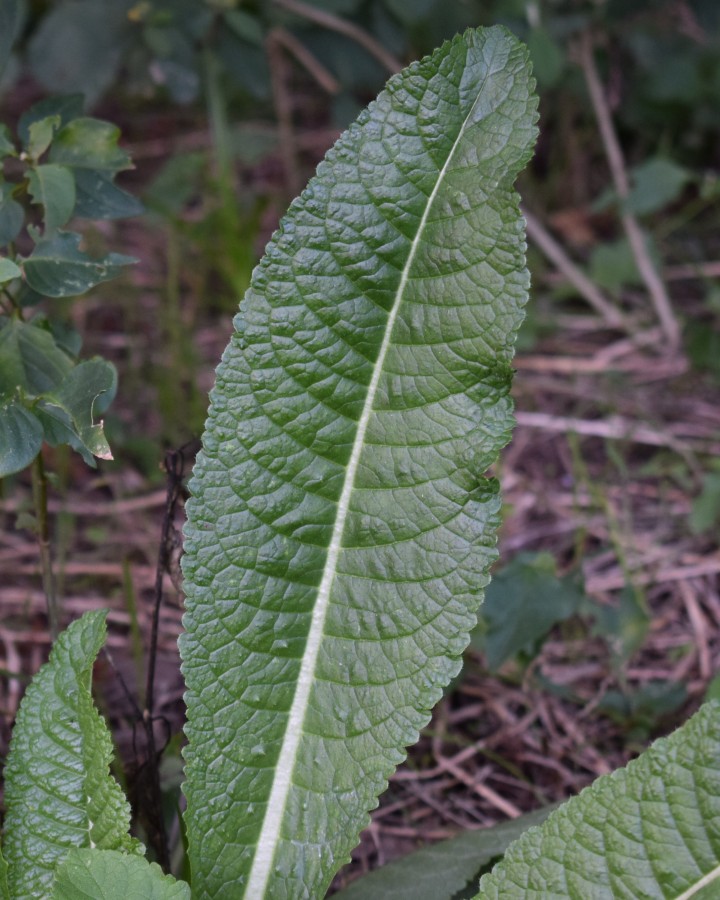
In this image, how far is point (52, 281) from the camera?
4.30 feet

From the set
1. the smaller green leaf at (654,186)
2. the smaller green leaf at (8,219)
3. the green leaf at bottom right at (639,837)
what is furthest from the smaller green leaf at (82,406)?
the smaller green leaf at (654,186)

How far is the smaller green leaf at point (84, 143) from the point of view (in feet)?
4.58

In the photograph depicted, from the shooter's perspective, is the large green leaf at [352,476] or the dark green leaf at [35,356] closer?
the large green leaf at [352,476]

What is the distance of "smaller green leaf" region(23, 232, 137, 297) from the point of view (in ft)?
4.29

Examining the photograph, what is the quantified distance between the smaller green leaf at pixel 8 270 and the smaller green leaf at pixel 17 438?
0.15m

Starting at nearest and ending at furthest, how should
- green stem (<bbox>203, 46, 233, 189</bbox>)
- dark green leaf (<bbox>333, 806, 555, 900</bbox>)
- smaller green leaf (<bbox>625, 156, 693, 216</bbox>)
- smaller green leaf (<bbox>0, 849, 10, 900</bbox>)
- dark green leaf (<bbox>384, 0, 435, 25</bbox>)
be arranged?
smaller green leaf (<bbox>0, 849, 10, 900</bbox>) < dark green leaf (<bbox>333, 806, 555, 900</bbox>) < dark green leaf (<bbox>384, 0, 435, 25</bbox>) < smaller green leaf (<bbox>625, 156, 693, 216</bbox>) < green stem (<bbox>203, 46, 233, 189</bbox>)

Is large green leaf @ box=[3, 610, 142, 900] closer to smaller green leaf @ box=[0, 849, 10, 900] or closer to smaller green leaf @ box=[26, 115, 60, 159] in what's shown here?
smaller green leaf @ box=[0, 849, 10, 900]

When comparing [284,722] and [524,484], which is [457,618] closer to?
[284,722]

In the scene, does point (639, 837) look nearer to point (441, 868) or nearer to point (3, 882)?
point (441, 868)

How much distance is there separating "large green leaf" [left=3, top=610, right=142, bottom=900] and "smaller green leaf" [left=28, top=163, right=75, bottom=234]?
21.1 inches

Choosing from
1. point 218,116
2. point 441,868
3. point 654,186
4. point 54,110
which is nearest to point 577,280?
point 654,186

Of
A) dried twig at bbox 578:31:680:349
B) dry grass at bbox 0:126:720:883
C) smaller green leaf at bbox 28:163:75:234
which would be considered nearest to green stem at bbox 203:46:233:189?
dry grass at bbox 0:126:720:883

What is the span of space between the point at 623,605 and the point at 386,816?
576mm

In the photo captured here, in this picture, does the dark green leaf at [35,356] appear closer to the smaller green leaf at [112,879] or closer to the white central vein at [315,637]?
the white central vein at [315,637]
